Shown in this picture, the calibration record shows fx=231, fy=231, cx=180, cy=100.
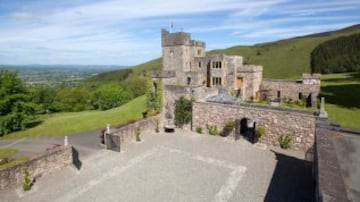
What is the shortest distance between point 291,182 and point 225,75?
53.6 feet

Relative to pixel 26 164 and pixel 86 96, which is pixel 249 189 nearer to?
pixel 26 164

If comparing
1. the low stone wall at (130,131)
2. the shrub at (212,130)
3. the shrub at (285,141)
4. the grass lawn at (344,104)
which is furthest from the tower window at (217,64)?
the shrub at (285,141)

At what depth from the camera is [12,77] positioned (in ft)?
77.7

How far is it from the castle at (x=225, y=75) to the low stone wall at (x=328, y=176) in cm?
1613

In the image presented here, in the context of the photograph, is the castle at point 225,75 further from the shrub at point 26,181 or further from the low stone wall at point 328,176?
the low stone wall at point 328,176

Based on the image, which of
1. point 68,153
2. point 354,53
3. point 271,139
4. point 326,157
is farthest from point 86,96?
point 354,53

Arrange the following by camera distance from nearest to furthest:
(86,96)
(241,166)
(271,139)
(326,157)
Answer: (326,157)
(241,166)
(271,139)
(86,96)

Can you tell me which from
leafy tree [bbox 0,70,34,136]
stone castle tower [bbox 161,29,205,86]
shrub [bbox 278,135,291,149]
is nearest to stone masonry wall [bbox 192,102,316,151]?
shrub [bbox 278,135,291,149]

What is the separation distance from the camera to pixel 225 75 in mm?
24391

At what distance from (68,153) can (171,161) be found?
4.92 meters

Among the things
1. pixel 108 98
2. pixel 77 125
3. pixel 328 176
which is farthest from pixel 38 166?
pixel 108 98

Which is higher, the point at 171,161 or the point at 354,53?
the point at 354,53

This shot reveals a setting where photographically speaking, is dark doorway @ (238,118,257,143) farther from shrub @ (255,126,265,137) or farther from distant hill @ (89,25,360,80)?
distant hill @ (89,25,360,80)

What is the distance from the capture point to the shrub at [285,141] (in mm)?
12430
